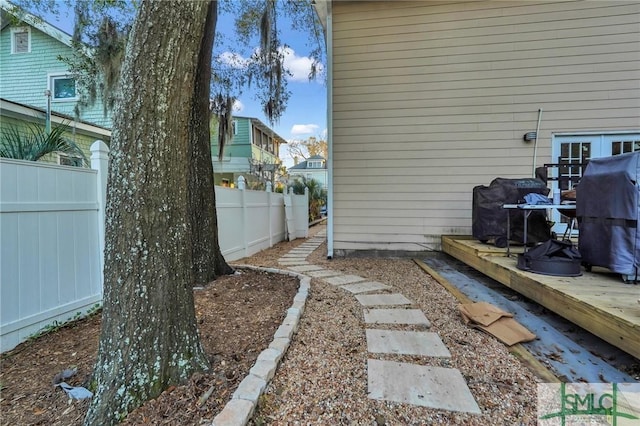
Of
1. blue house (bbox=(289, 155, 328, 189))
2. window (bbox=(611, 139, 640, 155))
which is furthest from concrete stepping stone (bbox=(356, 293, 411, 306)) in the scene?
blue house (bbox=(289, 155, 328, 189))

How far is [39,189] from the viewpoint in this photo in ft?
7.78

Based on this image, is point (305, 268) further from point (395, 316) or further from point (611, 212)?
point (611, 212)

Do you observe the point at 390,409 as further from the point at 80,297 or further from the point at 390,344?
the point at 80,297

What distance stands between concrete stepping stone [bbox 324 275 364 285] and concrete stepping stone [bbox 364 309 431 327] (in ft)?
3.34

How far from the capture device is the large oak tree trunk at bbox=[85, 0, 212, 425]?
1.54 meters

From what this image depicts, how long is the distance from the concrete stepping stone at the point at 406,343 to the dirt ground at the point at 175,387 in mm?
752

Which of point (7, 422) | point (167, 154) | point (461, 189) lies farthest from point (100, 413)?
point (461, 189)

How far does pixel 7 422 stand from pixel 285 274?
279 cm

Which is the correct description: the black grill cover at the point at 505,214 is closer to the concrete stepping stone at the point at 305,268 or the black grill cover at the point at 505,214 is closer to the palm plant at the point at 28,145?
the concrete stepping stone at the point at 305,268

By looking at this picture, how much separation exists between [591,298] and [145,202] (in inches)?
110

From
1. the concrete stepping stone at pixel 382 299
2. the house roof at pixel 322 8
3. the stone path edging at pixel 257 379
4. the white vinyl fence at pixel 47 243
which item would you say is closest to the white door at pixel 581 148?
the concrete stepping stone at pixel 382 299

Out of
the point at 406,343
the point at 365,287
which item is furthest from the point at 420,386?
the point at 365,287

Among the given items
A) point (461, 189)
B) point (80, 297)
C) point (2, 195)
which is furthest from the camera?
point (461, 189)

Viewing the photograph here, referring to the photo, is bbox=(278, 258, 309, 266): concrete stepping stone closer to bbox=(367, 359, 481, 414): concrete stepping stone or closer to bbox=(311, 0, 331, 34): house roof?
bbox=(367, 359, 481, 414): concrete stepping stone
